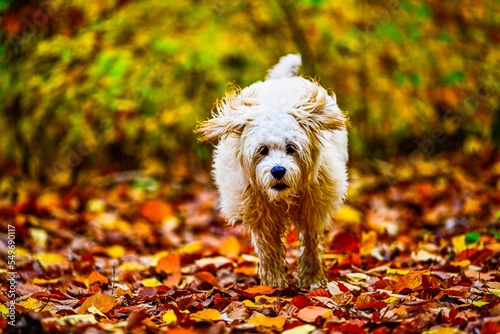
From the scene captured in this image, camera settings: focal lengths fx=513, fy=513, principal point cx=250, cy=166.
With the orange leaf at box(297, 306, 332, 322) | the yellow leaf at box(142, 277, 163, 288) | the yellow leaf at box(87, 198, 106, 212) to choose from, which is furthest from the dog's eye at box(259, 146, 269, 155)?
the yellow leaf at box(87, 198, 106, 212)

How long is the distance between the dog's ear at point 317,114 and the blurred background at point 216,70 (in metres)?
3.76

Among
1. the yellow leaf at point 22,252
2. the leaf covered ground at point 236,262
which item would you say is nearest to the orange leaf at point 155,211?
the leaf covered ground at point 236,262

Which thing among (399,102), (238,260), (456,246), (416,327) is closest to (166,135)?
(399,102)

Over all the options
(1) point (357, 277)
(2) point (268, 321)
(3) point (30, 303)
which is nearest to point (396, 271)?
(1) point (357, 277)

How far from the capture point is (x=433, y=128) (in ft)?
36.3

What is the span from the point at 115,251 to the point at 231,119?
271cm

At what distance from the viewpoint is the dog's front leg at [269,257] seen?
4.07m

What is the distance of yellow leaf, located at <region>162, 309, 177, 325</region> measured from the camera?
3.03 metres

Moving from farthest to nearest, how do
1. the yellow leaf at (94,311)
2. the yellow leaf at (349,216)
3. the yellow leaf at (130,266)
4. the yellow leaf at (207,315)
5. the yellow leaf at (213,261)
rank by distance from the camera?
the yellow leaf at (349,216) < the yellow leaf at (130,266) < the yellow leaf at (213,261) < the yellow leaf at (94,311) < the yellow leaf at (207,315)

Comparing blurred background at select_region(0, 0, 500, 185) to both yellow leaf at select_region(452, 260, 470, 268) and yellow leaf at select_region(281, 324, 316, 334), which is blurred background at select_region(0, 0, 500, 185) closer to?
yellow leaf at select_region(452, 260, 470, 268)

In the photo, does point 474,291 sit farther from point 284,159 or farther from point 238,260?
point 238,260

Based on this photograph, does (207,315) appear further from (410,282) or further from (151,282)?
(410,282)

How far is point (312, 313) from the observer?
3037mm

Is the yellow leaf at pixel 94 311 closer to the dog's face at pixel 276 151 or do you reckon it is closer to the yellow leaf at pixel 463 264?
the dog's face at pixel 276 151
